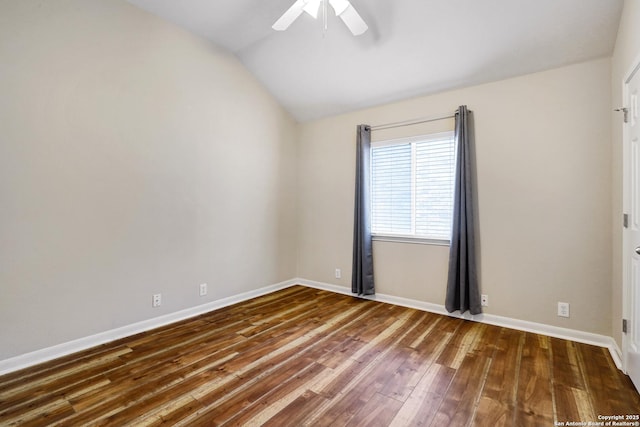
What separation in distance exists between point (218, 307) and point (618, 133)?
4240 mm

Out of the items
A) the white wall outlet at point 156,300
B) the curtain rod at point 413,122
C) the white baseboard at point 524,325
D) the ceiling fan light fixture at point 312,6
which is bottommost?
the white baseboard at point 524,325

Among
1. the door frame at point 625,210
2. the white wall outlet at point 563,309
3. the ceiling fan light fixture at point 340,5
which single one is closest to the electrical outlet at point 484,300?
the white wall outlet at point 563,309

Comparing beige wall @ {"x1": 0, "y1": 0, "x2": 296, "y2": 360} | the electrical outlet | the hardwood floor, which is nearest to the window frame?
the electrical outlet

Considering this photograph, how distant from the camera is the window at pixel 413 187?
11.4ft

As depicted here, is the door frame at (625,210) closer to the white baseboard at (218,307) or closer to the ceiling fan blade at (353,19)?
the white baseboard at (218,307)

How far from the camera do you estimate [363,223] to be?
3.92m

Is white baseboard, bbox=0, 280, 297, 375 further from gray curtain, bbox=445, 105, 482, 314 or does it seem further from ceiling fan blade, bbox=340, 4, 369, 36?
ceiling fan blade, bbox=340, 4, 369, 36

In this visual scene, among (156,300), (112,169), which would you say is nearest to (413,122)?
(112,169)

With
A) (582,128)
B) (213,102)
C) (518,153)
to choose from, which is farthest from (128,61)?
(582,128)

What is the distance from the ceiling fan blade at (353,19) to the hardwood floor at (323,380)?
9.10 ft

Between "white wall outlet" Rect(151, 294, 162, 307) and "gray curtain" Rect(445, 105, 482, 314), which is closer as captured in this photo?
"white wall outlet" Rect(151, 294, 162, 307)

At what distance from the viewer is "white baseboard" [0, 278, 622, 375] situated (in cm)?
227

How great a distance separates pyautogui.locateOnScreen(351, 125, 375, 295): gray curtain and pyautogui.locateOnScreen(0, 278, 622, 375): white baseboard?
0.83 feet

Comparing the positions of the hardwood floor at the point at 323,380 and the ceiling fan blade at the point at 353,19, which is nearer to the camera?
the hardwood floor at the point at 323,380
